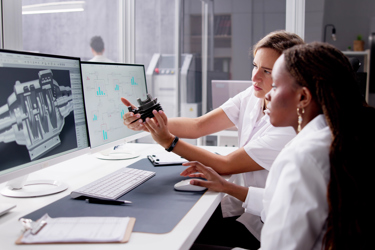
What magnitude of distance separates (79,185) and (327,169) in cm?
88

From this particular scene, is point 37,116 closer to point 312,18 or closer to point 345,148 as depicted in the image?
point 345,148

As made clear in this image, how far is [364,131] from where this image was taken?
736 mm

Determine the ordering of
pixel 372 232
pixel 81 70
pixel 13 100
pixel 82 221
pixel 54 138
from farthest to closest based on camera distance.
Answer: pixel 81 70 < pixel 54 138 < pixel 13 100 < pixel 82 221 < pixel 372 232

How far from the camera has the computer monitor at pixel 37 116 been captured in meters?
1.01

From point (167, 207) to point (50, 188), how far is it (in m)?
0.43

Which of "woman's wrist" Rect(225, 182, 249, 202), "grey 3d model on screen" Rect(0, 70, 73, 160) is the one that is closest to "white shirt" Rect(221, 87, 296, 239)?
"woman's wrist" Rect(225, 182, 249, 202)

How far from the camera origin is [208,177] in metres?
1.28

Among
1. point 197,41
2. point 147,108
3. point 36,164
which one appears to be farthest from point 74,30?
point 36,164

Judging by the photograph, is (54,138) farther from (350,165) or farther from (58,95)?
(350,165)

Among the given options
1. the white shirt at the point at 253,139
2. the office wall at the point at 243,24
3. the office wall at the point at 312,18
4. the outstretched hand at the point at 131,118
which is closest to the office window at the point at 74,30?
the office wall at the point at 243,24

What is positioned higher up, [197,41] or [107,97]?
[197,41]

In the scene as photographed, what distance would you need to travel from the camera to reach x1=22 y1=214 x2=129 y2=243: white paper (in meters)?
0.81

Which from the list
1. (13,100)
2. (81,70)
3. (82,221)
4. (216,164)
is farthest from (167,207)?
(81,70)

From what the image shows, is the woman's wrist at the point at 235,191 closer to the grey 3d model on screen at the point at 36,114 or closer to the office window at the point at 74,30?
the grey 3d model on screen at the point at 36,114
